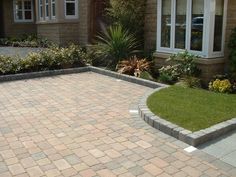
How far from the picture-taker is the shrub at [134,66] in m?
10.1

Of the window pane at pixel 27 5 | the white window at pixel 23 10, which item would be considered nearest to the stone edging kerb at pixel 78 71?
the white window at pixel 23 10

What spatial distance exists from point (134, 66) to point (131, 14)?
2173mm

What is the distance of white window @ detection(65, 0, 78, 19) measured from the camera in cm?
1540

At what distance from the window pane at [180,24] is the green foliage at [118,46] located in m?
1.97

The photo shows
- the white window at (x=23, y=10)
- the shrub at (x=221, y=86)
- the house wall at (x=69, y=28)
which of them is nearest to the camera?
the shrub at (x=221, y=86)

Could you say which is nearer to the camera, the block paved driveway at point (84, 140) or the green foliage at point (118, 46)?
the block paved driveway at point (84, 140)

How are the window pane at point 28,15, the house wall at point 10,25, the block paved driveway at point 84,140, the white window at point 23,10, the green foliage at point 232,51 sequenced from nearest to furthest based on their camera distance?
the block paved driveway at point 84,140
the green foliage at point 232,51
the house wall at point 10,25
the white window at point 23,10
the window pane at point 28,15

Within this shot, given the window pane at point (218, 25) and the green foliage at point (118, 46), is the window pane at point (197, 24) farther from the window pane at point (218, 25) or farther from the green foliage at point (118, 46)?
the green foliage at point (118, 46)

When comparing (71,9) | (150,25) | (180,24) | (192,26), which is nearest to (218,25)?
(192,26)

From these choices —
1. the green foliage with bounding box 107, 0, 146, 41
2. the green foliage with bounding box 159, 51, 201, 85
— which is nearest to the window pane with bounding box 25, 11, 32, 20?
the green foliage with bounding box 107, 0, 146, 41

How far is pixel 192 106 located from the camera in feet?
21.0

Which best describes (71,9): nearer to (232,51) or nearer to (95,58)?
(95,58)

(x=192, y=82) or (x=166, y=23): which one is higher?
(x=166, y=23)

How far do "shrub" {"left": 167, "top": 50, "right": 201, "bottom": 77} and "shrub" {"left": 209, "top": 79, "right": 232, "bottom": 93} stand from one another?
2.36 ft
